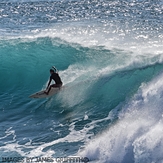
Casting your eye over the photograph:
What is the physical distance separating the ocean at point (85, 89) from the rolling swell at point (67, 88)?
4 centimetres

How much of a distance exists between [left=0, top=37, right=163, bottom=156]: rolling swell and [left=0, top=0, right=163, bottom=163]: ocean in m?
0.04

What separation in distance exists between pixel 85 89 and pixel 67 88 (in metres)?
0.92

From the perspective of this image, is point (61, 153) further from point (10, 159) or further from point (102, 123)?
point (102, 123)

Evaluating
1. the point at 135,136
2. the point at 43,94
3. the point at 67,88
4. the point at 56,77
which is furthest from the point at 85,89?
the point at 135,136

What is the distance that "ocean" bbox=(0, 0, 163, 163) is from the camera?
14.5 m

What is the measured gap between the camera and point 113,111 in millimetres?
18453

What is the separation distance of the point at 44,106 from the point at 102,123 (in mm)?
3836

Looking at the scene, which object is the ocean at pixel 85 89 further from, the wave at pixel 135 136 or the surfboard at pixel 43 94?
the surfboard at pixel 43 94

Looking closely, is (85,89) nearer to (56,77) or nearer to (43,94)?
(56,77)

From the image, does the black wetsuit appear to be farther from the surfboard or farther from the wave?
the wave

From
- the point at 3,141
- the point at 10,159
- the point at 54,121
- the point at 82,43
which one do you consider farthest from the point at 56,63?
the point at 10,159

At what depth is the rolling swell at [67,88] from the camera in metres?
17.0

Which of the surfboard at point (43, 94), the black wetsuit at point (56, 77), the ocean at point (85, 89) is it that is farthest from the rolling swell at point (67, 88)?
the black wetsuit at point (56, 77)

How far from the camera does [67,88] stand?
20.5 m
